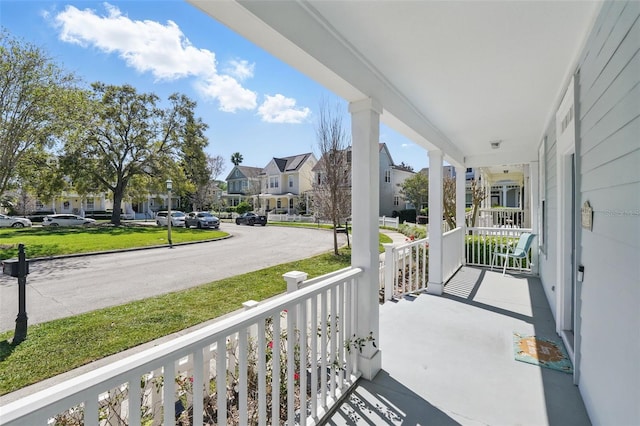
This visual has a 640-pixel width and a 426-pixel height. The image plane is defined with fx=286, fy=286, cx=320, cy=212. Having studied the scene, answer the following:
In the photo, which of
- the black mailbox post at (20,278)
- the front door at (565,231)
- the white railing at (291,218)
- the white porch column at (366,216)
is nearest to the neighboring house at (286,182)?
the white railing at (291,218)

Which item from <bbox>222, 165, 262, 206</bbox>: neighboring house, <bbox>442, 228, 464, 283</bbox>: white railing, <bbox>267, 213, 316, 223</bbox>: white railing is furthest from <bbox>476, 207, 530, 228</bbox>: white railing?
<bbox>222, 165, 262, 206</bbox>: neighboring house

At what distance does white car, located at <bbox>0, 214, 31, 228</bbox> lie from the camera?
32.2 feet

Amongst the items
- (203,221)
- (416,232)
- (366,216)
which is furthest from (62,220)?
(366,216)

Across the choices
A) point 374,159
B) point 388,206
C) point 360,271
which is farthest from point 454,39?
point 388,206

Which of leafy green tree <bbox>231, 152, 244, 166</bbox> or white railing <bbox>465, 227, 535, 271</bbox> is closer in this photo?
white railing <bbox>465, 227, 535, 271</bbox>

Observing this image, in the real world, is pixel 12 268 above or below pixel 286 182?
below

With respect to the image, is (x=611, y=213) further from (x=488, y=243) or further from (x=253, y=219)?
(x=253, y=219)

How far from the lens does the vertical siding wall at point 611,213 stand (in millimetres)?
1218

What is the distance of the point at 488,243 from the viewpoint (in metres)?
6.58

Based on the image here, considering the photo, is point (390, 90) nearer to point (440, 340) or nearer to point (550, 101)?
point (550, 101)

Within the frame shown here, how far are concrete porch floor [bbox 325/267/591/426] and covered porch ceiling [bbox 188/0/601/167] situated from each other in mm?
2293

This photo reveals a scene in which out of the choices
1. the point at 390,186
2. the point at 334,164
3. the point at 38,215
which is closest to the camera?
the point at 334,164

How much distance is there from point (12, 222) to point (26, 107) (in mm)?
10342

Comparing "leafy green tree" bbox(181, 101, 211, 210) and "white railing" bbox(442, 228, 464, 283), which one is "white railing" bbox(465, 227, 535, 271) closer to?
"white railing" bbox(442, 228, 464, 283)
